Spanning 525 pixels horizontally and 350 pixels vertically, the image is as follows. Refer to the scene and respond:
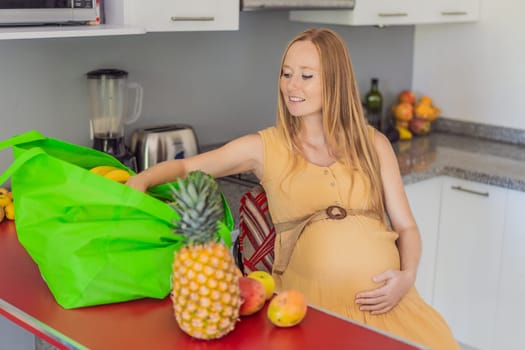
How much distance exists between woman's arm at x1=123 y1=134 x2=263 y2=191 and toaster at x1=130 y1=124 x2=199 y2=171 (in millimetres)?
614

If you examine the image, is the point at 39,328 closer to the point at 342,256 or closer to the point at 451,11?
the point at 342,256

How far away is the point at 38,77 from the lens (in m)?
2.46

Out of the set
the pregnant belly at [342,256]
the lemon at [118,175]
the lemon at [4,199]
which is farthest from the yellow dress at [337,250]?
the lemon at [4,199]

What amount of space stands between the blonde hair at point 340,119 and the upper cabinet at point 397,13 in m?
0.97

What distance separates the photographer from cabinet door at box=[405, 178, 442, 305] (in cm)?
307

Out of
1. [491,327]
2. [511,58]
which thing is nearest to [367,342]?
[491,327]

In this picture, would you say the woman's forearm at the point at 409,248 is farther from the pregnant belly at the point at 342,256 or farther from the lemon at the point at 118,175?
the lemon at the point at 118,175

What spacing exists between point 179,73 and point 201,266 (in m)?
1.65

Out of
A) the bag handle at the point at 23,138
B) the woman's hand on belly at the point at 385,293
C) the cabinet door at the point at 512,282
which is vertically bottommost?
the cabinet door at the point at 512,282

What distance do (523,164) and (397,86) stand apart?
2.77ft

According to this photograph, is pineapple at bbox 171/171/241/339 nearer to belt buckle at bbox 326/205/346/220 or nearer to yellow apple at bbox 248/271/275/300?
yellow apple at bbox 248/271/275/300

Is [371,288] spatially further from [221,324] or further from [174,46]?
[174,46]

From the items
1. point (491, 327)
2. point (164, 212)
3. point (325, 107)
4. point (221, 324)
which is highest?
point (325, 107)

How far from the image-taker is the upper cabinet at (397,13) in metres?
2.97
